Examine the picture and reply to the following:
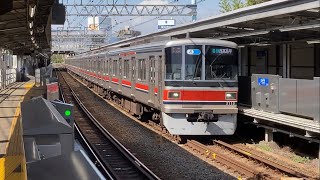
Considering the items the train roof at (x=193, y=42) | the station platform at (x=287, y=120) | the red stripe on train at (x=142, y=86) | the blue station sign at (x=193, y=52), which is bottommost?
the station platform at (x=287, y=120)

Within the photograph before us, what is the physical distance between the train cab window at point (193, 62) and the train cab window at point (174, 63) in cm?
18

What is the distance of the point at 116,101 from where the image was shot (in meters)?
23.4

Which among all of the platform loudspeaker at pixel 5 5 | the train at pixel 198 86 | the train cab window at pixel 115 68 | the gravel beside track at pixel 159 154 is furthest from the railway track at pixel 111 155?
the train cab window at pixel 115 68

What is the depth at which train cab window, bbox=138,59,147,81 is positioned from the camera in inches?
572

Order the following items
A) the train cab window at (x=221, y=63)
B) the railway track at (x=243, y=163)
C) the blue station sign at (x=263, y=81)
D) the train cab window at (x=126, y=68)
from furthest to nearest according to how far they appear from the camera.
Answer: the train cab window at (x=126, y=68) → the train cab window at (x=221, y=63) → the blue station sign at (x=263, y=81) → the railway track at (x=243, y=163)

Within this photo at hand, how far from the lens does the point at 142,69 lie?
48.7 ft

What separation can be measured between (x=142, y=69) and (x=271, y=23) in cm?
479

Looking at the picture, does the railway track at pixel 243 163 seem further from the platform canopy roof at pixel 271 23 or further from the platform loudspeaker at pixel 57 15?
the platform loudspeaker at pixel 57 15

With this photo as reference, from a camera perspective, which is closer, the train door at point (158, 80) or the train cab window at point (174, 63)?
the train cab window at point (174, 63)

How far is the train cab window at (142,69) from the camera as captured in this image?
14520 millimetres

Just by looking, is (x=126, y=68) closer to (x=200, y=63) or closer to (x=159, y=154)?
(x=200, y=63)

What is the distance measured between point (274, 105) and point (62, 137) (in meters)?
8.31

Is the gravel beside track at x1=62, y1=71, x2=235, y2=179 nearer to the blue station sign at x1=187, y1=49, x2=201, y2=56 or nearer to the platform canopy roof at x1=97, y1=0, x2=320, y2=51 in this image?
the blue station sign at x1=187, y1=49, x2=201, y2=56

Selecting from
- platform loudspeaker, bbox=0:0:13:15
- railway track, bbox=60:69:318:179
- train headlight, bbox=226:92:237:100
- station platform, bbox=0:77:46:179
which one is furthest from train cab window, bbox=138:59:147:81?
platform loudspeaker, bbox=0:0:13:15
